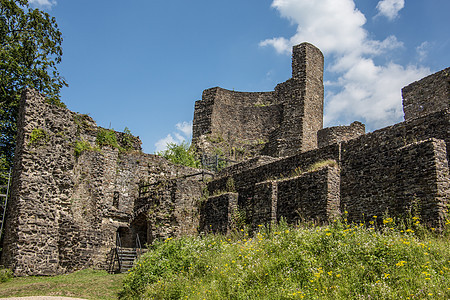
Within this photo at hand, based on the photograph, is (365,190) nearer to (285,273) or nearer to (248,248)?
(248,248)

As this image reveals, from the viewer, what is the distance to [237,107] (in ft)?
98.5

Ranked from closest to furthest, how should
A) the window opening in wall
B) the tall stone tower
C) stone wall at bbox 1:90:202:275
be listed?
stone wall at bbox 1:90:202:275 < the window opening in wall < the tall stone tower

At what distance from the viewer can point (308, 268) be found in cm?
914

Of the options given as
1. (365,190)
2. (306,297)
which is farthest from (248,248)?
(365,190)

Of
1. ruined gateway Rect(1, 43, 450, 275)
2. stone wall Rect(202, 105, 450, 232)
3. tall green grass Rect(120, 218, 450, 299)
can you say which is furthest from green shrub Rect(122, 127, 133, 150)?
tall green grass Rect(120, 218, 450, 299)

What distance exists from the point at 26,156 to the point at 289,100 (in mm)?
14566

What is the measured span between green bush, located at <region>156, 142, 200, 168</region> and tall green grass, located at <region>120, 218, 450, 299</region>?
1254 cm

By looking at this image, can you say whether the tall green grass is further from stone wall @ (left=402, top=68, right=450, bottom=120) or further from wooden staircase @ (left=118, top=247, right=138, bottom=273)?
stone wall @ (left=402, top=68, right=450, bottom=120)

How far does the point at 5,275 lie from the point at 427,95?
55.3 feet

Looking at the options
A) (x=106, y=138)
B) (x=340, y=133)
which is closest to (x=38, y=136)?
(x=106, y=138)

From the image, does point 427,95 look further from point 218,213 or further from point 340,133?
point 218,213

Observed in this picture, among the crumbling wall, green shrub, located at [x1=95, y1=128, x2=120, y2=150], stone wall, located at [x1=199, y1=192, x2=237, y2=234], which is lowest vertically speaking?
stone wall, located at [x1=199, y1=192, x2=237, y2=234]

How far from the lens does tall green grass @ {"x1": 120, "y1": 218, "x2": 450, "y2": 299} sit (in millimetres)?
7895

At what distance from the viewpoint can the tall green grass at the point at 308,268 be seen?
7895mm
